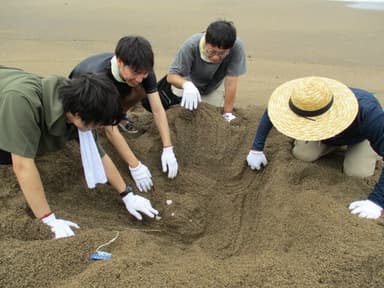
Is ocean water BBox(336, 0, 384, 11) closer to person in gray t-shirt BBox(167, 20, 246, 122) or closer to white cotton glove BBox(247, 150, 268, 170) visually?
person in gray t-shirt BBox(167, 20, 246, 122)

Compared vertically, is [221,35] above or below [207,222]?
above

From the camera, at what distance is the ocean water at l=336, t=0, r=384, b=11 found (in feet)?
27.3

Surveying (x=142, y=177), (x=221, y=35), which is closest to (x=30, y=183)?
(x=142, y=177)

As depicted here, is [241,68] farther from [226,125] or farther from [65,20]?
[65,20]

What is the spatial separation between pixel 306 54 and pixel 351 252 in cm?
451

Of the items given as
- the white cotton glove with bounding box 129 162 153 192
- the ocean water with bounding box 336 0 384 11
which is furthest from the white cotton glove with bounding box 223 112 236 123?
the ocean water with bounding box 336 0 384 11

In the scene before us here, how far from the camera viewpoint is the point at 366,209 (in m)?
1.98

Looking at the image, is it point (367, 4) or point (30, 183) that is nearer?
point (30, 183)

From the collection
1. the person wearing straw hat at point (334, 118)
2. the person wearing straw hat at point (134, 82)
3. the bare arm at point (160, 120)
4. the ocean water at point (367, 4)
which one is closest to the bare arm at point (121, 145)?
the person wearing straw hat at point (134, 82)

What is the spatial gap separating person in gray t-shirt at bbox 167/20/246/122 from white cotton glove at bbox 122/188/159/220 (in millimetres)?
936

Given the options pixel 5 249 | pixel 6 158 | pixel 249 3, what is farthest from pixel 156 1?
pixel 5 249

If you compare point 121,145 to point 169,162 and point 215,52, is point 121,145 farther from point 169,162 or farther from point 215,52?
point 215,52

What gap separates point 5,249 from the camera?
175cm

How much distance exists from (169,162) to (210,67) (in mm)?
1074
